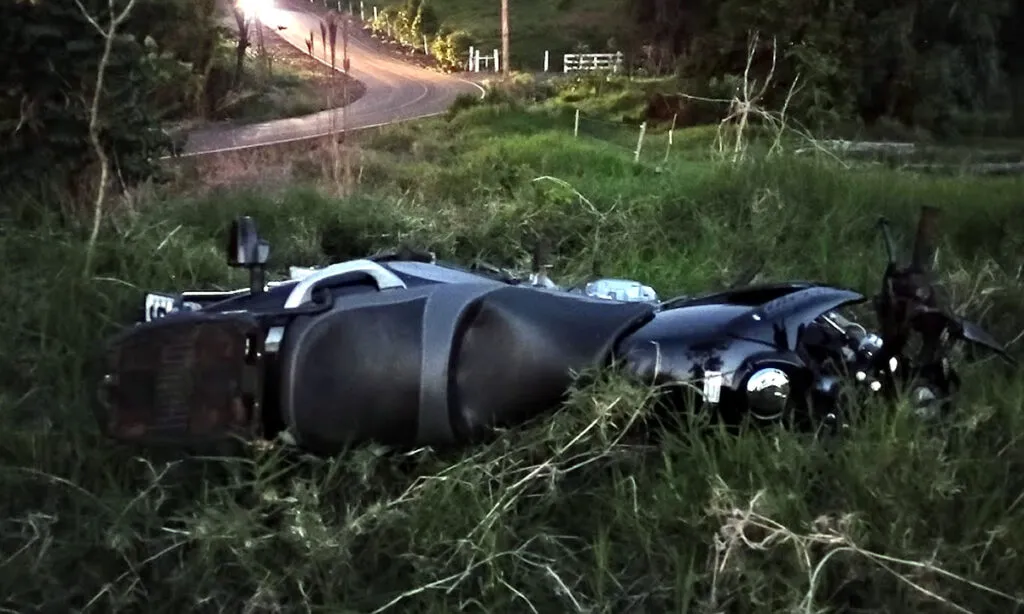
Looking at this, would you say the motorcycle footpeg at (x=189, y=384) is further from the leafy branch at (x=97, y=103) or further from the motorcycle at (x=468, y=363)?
the leafy branch at (x=97, y=103)

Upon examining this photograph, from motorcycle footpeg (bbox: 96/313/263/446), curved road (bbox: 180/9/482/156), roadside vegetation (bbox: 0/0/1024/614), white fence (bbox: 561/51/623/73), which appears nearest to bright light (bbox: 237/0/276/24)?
curved road (bbox: 180/9/482/156)

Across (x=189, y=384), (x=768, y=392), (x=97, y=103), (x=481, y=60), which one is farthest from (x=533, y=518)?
(x=481, y=60)

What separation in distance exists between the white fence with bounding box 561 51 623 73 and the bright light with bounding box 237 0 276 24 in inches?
388

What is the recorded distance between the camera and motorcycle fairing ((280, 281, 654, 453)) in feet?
7.02

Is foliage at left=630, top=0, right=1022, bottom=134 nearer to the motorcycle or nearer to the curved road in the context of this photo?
the curved road

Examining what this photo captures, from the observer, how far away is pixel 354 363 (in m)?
2.16

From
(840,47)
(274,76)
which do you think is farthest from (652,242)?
(840,47)

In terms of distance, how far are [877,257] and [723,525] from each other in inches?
101

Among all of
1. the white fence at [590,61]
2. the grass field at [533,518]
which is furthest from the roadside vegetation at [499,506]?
the white fence at [590,61]

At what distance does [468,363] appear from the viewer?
2.20 meters

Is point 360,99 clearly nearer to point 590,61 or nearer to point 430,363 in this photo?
point 590,61

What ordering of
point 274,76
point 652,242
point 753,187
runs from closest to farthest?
point 652,242 < point 753,187 < point 274,76

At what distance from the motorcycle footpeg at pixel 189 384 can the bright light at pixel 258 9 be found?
9500mm

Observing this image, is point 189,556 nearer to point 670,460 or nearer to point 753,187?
point 670,460
